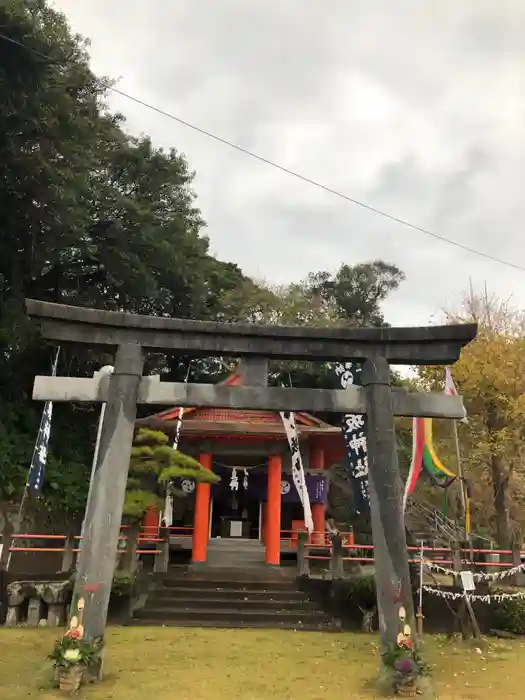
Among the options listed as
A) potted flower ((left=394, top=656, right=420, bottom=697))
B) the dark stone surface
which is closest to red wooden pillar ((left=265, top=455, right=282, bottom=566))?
the dark stone surface

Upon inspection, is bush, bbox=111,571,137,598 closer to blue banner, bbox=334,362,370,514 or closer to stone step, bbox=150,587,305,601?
stone step, bbox=150,587,305,601

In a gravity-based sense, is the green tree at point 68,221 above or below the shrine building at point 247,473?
above

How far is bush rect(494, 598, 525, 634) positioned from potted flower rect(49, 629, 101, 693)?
8519 mm

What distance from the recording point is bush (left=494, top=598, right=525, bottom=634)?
38.2ft

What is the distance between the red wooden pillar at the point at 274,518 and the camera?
1579 centimetres

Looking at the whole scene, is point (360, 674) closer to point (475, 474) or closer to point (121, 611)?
point (121, 611)

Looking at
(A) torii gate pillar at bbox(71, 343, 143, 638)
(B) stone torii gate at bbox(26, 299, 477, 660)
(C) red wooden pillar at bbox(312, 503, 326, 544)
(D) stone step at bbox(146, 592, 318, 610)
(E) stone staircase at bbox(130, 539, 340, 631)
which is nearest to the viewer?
(A) torii gate pillar at bbox(71, 343, 143, 638)

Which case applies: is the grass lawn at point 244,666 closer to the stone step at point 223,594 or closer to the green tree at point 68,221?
the stone step at point 223,594

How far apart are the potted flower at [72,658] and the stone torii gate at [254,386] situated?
113 cm

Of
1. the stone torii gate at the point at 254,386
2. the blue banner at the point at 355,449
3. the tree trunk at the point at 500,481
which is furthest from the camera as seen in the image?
the tree trunk at the point at 500,481

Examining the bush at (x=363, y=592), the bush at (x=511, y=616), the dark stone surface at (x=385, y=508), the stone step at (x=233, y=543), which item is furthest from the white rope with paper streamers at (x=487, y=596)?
the stone step at (x=233, y=543)

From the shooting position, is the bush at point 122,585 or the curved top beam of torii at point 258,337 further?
the bush at point 122,585

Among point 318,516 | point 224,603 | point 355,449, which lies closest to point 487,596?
point 355,449

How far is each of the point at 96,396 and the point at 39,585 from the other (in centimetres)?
601
